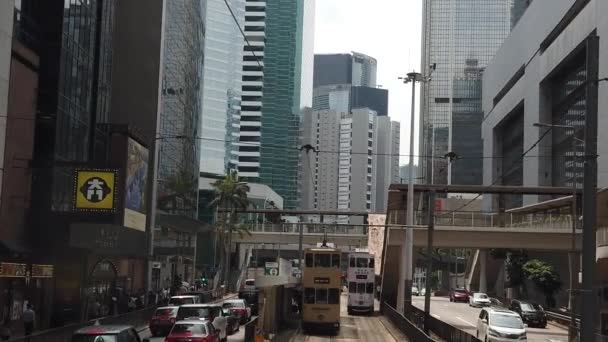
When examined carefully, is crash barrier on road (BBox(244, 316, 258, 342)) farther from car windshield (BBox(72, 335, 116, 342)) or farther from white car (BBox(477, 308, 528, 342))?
white car (BBox(477, 308, 528, 342))

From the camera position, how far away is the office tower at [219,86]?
90.9 meters

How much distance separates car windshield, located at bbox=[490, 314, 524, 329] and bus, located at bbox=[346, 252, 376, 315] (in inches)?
906

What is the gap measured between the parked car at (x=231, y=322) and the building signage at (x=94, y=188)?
7839 mm

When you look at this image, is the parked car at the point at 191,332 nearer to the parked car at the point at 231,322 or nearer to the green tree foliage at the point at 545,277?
the parked car at the point at 231,322

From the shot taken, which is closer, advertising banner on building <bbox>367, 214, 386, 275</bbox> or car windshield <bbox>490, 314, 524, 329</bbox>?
car windshield <bbox>490, 314, 524, 329</bbox>

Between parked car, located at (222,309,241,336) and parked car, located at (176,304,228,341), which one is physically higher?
parked car, located at (176,304,228,341)

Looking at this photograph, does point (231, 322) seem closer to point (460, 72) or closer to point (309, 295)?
point (309, 295)

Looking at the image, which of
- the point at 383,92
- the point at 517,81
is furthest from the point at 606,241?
the point at 383,92

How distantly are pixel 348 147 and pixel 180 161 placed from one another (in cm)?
2022

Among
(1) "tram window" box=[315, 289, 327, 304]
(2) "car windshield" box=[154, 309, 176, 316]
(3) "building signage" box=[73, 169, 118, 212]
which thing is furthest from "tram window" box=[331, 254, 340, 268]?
(3) "building signage" box=[73, 169, 118, 212]

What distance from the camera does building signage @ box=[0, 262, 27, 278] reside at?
32.0 metres

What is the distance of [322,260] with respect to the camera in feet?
138

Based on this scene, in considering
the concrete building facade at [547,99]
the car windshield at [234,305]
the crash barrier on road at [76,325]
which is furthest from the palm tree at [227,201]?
the crash barrier on road at [76,325]

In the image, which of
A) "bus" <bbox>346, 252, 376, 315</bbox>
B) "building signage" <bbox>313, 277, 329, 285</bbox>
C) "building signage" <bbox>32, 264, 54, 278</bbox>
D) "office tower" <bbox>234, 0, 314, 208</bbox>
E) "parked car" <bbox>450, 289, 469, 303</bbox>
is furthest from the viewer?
"parked car" <bbox>450, 289, 469, 303</bbox>
